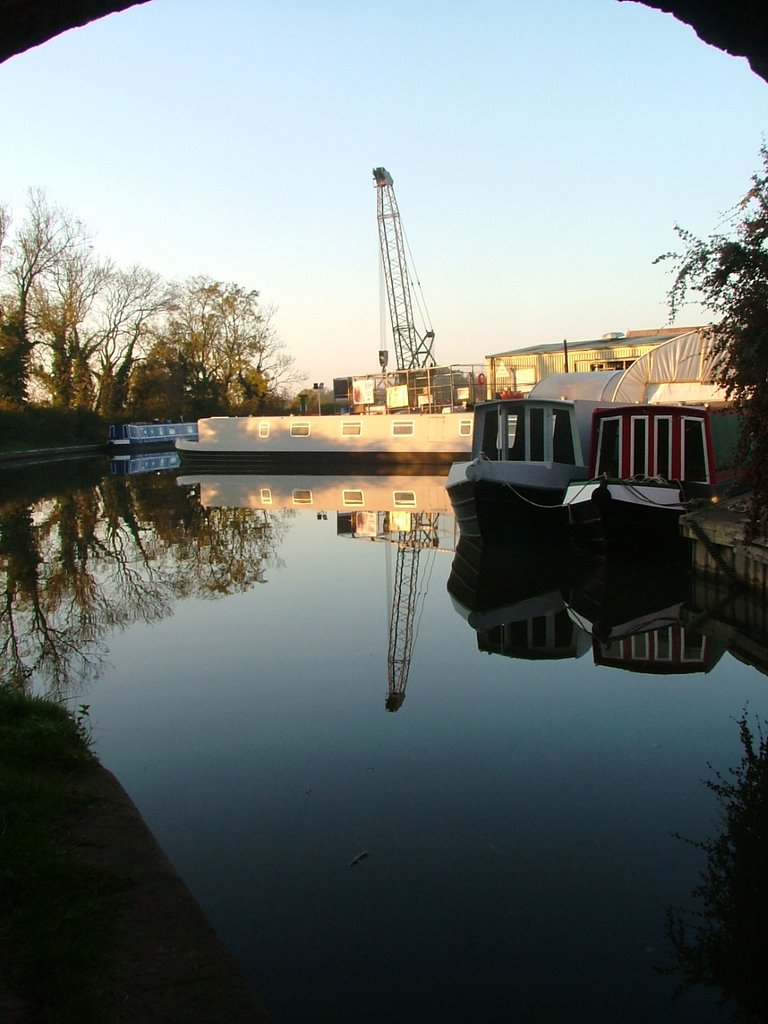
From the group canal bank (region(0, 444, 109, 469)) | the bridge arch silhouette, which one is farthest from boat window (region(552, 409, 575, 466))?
canal bank (region(0, 444, 109, 469))

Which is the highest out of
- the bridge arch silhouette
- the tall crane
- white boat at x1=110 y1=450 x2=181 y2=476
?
the bridge arch silhouette

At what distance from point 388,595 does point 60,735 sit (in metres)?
6.98

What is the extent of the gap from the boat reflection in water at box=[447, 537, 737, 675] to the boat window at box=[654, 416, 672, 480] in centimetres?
249

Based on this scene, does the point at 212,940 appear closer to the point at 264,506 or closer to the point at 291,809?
the point at 291,809

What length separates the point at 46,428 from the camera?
145ft

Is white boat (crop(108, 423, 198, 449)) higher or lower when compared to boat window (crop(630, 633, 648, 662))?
higher

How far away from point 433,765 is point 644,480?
9.80 m

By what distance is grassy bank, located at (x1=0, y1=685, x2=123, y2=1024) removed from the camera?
9.96ft

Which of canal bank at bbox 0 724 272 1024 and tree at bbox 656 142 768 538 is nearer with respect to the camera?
canal bank at bbox 0 724 272 1024

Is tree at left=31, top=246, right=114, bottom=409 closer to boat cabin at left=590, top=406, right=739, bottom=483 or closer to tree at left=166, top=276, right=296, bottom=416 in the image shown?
tree at left=166, top=276, right=296, bottom=416

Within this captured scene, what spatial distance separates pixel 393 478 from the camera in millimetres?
31766

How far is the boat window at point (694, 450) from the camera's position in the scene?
16.3 meters

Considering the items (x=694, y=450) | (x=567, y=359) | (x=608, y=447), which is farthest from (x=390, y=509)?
(x=567, y=359)

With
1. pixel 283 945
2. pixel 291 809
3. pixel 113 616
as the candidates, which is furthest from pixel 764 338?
pixel 113 616
